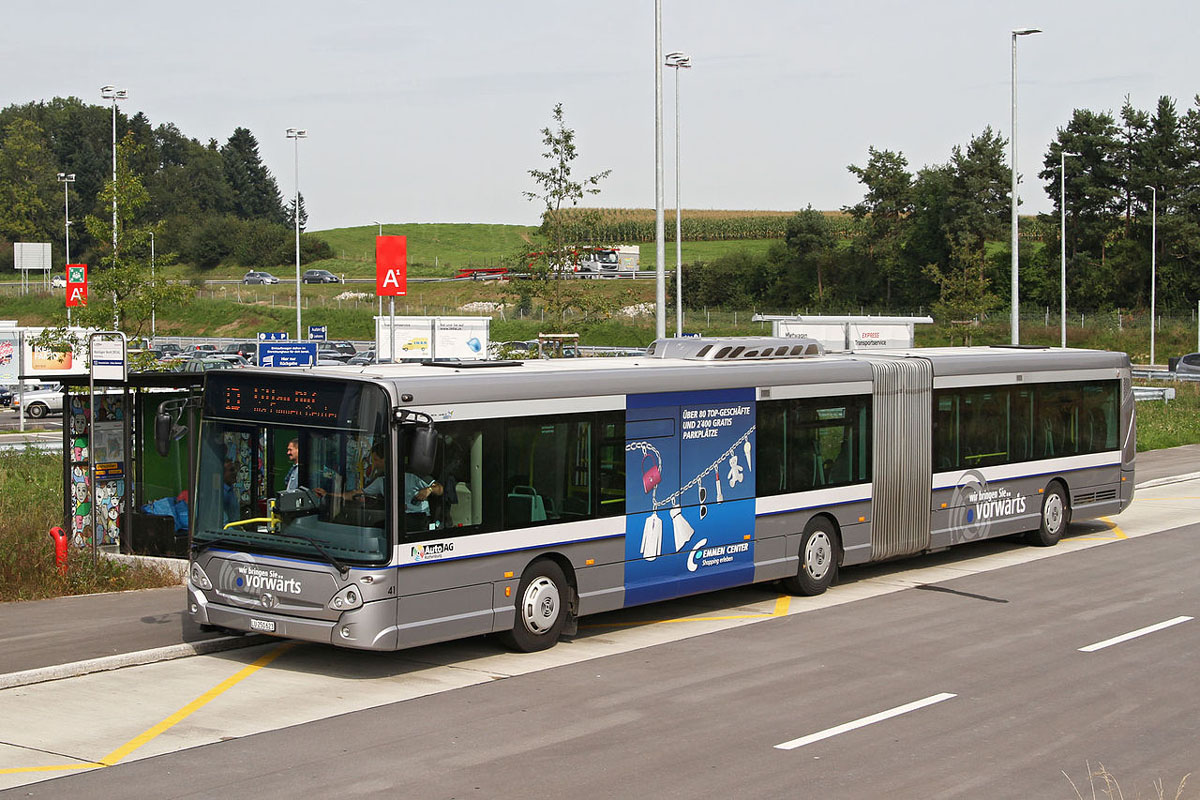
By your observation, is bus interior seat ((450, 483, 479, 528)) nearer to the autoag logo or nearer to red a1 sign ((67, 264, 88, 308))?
the autoag logo

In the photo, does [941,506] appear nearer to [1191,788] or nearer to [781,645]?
[781,645]

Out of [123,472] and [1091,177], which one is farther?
[1091,177]

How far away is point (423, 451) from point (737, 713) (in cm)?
312

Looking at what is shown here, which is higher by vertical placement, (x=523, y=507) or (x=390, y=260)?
(x=390, y=260)

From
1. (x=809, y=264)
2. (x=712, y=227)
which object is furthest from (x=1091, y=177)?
(x=712, y=227)

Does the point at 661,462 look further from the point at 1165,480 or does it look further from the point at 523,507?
the point at 1165,480

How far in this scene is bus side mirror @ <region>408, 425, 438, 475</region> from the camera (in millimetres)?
10727

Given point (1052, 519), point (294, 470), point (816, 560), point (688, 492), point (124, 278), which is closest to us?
point (294, 470)

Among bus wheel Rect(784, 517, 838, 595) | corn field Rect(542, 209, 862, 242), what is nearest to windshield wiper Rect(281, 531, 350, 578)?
bus wheel Rect(784, 517, 838, 595)

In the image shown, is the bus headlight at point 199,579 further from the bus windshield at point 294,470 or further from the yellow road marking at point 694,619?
the yellow road marking at point 694,619

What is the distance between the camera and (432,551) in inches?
444

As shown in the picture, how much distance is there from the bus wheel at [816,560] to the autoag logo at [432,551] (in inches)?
205

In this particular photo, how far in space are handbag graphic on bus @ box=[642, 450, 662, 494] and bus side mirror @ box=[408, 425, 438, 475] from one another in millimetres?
3134

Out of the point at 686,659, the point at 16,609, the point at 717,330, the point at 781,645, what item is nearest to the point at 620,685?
the point at 686,659
